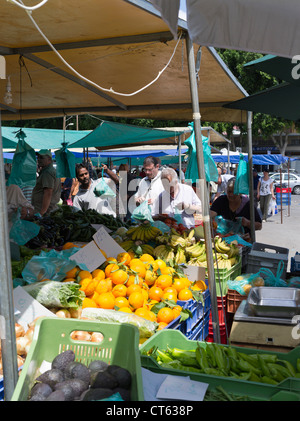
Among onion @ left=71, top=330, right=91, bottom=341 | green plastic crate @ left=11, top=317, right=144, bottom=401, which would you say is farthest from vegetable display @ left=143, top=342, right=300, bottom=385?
green plastic crate @ left=11, top=317, right=144, bottom=401

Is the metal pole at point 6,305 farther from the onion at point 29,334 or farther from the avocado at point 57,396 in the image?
the onion at point 29,334

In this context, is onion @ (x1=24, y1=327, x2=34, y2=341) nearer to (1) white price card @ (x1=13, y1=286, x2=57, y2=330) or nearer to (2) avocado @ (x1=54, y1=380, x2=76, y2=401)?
(1) white price card @ (x1=13, y1=286, x2=57, y2=330)

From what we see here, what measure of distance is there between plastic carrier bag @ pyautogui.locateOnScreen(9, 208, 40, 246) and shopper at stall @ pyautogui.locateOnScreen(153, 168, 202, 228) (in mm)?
1998

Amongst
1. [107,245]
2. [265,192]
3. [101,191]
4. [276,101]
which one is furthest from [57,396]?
[265,192]

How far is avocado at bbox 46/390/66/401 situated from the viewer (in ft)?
5.77

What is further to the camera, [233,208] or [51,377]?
[233,208]

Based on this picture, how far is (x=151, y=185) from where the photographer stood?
6559 mm

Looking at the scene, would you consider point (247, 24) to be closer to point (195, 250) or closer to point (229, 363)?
point (229, 363)

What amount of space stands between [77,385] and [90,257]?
2.44 m

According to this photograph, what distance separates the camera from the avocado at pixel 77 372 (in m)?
1.97

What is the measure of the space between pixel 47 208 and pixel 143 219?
9.28ft

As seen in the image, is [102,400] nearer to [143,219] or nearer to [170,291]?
[170,291]

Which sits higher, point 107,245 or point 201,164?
point 201,164

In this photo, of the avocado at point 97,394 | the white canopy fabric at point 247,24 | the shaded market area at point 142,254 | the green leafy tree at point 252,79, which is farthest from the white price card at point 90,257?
the green leafy tree at point 252,79
